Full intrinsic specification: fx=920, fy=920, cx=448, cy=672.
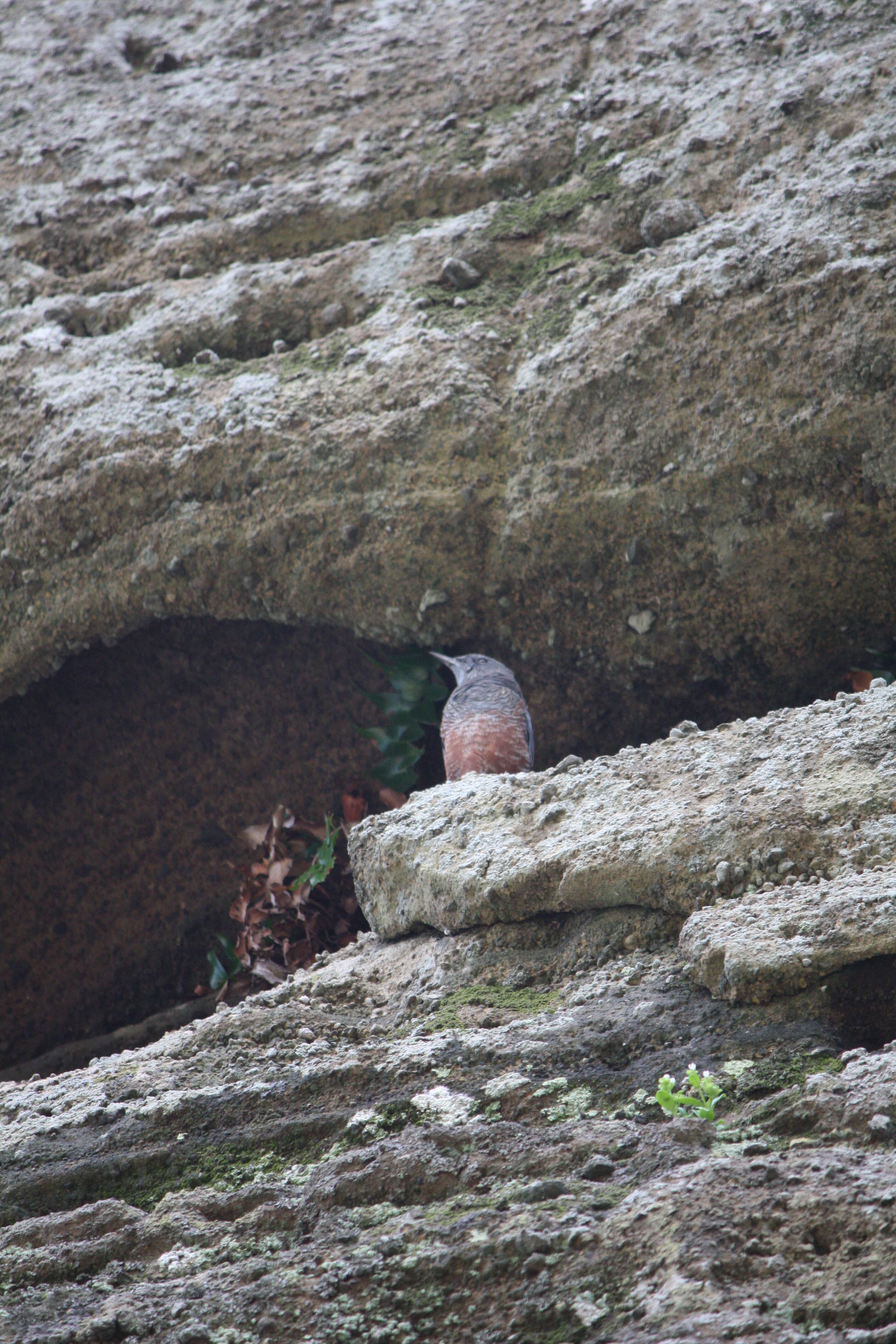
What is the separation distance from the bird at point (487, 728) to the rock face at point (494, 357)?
27 centimetres

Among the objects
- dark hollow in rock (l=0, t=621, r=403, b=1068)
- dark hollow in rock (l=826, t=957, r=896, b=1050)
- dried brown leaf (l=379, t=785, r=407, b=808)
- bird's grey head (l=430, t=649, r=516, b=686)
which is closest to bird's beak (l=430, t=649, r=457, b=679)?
bird's grey head (l=430, t=649, r=516, b=686)

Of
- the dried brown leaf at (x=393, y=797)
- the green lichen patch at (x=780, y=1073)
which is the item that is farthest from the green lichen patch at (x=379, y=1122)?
the dried brown leaf at (x=393, y=797)

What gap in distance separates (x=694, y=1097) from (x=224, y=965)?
213 centimetres

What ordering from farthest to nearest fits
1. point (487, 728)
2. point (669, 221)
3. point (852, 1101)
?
1. point (669, 221)
2. point (487, 728)
3. point (852, 1101)

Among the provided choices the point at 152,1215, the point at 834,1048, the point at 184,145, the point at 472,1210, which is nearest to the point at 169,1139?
the point at 152,1215

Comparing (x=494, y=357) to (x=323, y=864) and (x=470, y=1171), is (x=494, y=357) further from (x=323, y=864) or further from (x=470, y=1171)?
(x=470, y=1171)

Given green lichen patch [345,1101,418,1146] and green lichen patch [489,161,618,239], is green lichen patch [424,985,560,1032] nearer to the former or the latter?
green lichen patch [345,1101,418,1146]

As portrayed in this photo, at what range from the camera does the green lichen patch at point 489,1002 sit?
1221mm

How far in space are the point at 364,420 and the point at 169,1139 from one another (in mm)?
1753

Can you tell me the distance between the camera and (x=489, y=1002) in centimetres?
127

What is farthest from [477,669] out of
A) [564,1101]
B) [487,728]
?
[564,1101]

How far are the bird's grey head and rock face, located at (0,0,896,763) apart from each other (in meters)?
0.11

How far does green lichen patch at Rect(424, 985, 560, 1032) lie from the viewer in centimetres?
122

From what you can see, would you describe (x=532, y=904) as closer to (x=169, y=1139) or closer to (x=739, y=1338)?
(x=169, y=1139)
